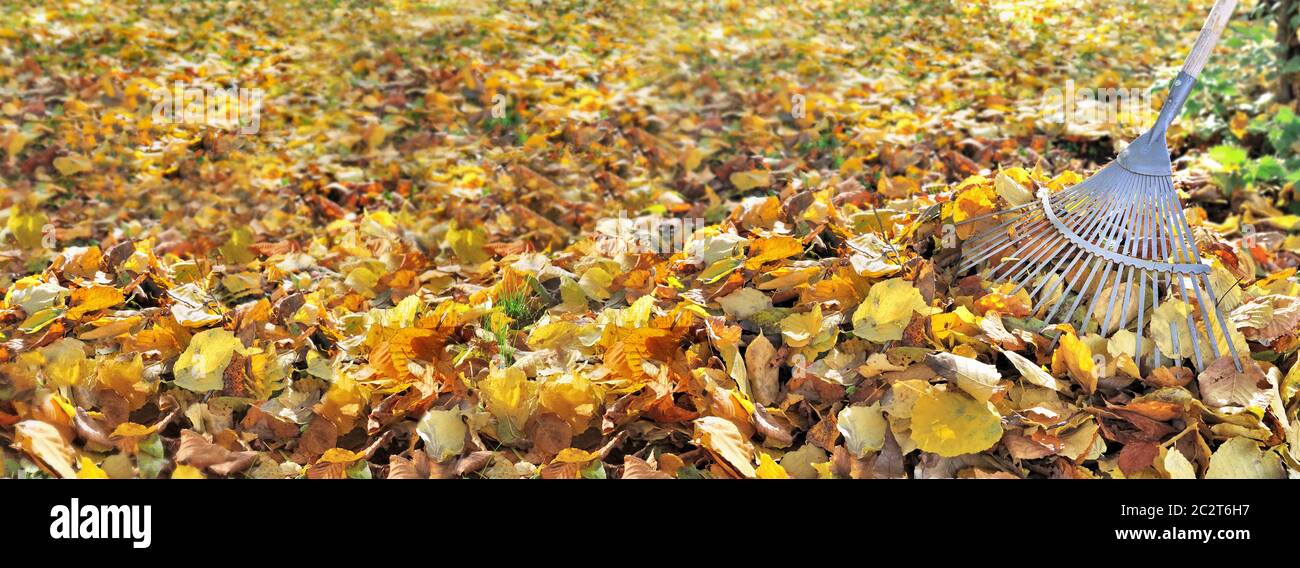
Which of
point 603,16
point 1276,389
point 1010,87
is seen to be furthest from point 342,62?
point 1276,389

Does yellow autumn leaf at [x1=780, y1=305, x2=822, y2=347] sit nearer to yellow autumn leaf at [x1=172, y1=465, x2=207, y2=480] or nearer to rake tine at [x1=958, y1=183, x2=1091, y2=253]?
rake tine at [x1=958, y1=183, x2=1091, y2=253]

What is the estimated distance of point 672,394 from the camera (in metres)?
1.83

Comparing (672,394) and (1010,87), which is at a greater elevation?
(1010,87)

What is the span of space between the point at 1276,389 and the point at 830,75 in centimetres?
344

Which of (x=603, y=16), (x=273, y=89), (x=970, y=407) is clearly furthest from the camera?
(x=603, y=16)

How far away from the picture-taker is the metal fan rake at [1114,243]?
207 centimetres

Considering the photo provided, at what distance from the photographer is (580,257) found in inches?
106

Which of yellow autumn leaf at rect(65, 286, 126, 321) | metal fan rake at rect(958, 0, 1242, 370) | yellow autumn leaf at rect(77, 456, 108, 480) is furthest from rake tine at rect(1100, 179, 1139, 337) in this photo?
yellow autumn leaf at rect(65, 286, 126, 321)

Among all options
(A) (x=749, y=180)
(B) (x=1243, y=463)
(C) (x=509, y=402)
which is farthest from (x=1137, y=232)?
(A) (x=749, y=180)

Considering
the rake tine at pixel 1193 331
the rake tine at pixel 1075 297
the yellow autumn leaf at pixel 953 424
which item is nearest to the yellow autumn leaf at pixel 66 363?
the yellow autumn leaf at pixel 953 424

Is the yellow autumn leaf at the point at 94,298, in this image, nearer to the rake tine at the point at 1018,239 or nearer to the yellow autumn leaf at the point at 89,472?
the yellow autumn leaf at the point at 89,472

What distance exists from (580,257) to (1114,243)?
56.0 inches

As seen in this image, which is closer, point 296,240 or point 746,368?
point 746,368

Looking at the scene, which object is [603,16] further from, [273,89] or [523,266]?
[523,266]
